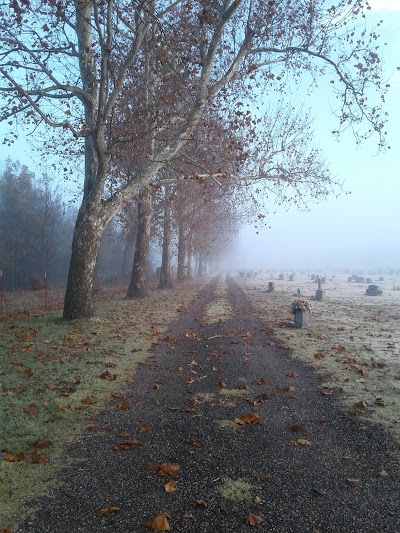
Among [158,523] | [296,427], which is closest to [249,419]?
[296,427]

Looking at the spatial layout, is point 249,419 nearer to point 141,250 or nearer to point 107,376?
point 107,376

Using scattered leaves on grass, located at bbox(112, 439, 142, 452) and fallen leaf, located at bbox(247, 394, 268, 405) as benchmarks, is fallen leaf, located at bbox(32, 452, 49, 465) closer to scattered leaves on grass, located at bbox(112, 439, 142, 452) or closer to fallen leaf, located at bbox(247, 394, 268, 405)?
scattered leaves on grass, located at bbox(112, 439, 142, 452)

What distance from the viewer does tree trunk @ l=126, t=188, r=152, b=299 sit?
20969mm

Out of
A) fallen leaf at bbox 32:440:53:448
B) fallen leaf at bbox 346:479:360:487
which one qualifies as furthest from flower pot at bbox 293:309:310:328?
fallen leaf at bbox 32:440:53:448

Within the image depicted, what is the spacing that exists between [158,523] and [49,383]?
13.2 ft

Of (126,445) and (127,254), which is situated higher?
(127,254)

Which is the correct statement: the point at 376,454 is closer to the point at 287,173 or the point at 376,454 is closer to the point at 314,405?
the point at 314,405

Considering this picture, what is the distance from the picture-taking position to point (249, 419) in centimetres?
531

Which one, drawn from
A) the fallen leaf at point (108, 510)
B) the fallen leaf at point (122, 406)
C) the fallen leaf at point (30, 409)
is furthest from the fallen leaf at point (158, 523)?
the fallen leaf at point (30, 409)

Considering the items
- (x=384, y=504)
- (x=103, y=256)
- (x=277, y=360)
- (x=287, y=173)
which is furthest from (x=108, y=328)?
(x=103, y=256)

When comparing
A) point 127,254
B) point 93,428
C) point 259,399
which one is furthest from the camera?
point 127,254

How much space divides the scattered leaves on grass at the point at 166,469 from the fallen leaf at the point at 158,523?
28.9 inches

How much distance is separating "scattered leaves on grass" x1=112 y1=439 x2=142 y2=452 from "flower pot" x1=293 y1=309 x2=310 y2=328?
943 cm

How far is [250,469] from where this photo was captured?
3992 mm
